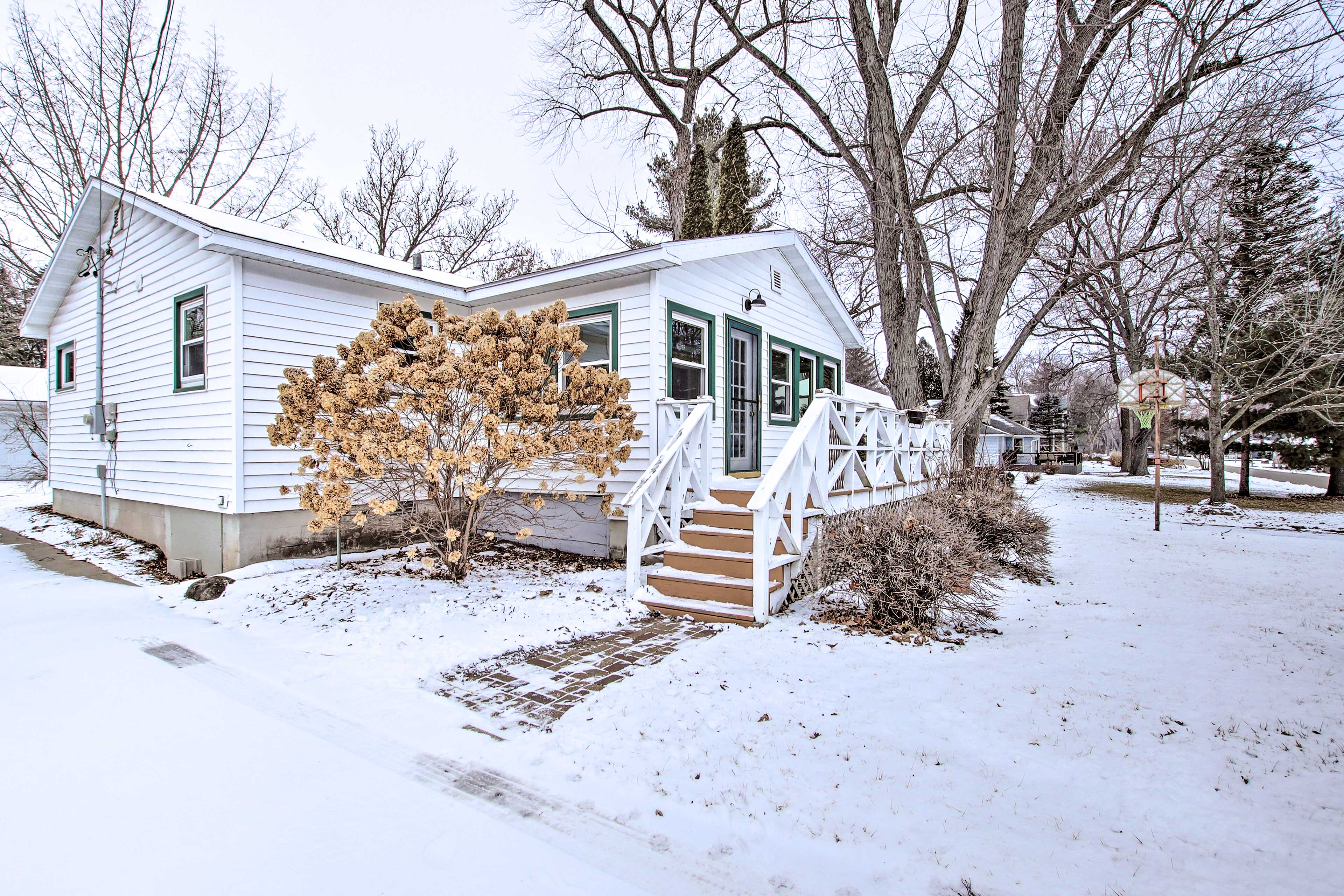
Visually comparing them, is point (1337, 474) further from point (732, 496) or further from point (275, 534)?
point (275, 534)

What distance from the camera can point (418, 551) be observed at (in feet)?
24.0

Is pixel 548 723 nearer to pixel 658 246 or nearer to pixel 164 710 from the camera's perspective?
pixel 164 710

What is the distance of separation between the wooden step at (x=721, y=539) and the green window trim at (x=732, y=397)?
2.55 metres

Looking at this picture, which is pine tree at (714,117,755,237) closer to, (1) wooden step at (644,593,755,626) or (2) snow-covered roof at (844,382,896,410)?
(2) snow-covered roof at (844,382,896,410)

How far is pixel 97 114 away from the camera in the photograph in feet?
48.9

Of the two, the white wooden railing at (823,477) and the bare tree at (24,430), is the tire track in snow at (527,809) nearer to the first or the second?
the white wooden railing at (823,477)

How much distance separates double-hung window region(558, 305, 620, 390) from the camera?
7.52 meters

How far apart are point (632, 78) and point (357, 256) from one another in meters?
11.1

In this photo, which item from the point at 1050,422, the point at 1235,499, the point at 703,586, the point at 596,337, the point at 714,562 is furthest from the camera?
the point at 1050,422

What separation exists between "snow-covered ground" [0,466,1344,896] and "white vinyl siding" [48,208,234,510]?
2.33 m

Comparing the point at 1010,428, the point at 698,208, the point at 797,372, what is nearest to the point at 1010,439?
the point at 1010,428

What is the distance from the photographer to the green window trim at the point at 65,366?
34.1 ft

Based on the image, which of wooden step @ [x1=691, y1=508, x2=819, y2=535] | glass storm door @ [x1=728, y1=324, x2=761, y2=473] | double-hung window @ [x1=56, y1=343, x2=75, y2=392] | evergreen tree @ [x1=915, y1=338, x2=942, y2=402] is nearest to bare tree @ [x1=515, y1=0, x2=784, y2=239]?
glass storm door @ [x1=728, y1=324, x2=761, y2=473]

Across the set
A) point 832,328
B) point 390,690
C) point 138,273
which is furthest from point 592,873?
point 832,328
